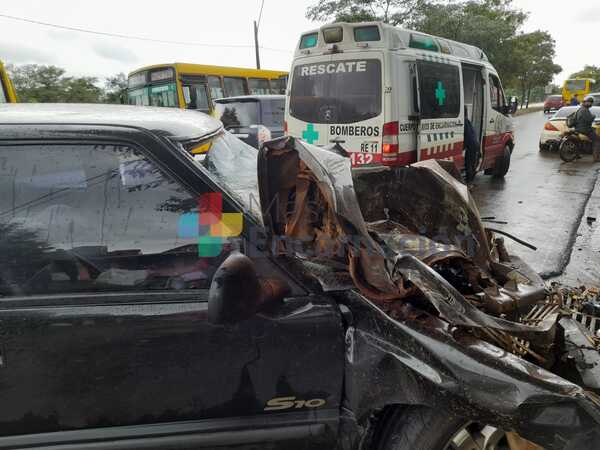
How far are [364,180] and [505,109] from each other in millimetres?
7619

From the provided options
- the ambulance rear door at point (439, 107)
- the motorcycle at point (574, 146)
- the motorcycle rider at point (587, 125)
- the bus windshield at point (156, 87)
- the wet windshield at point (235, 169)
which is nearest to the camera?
the wet windshield at point (235, 169)

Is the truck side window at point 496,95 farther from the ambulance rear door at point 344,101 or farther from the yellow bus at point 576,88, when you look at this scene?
the yellow bus at point 576,88

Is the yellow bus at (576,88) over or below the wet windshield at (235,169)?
over

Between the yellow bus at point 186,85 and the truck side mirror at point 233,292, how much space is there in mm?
10663

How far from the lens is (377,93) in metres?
5.43

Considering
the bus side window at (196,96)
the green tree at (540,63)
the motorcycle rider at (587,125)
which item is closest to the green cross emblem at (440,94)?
the motorcycle rider at (587,125)

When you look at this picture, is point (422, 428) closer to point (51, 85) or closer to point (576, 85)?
point (51, 85)

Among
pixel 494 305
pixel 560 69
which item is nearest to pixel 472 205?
pixel 494 305

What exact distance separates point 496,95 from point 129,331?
29.1 feet

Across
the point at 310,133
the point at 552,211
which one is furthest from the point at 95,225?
the point at 552,211

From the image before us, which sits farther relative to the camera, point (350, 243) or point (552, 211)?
point (552, 211)

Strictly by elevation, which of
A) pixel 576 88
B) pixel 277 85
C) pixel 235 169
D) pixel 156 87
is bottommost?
pixel 235 169

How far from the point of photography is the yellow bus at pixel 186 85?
11.1 m

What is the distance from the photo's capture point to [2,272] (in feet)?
4.85
